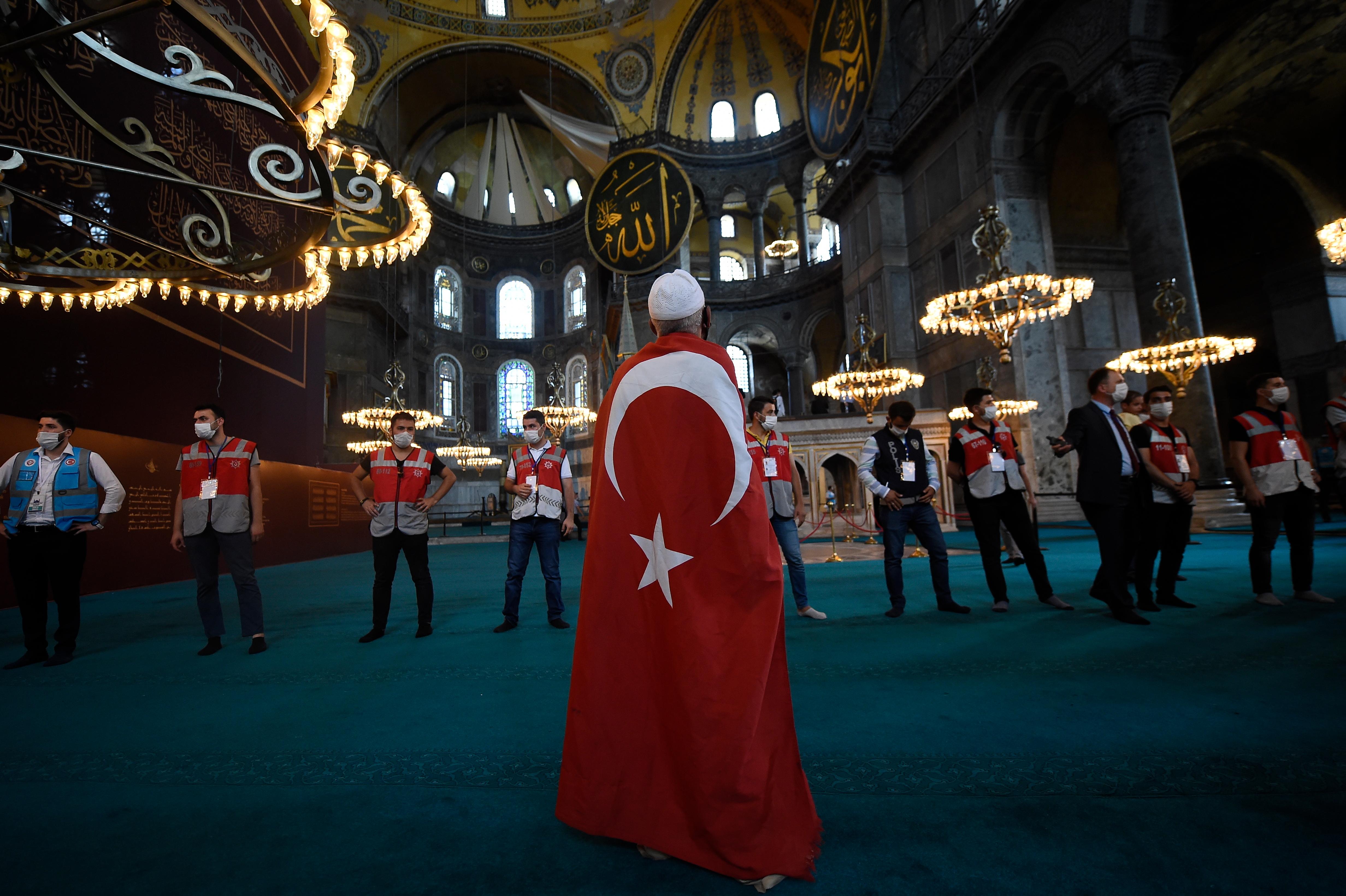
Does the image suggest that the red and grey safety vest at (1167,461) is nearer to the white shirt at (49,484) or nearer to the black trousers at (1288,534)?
the black trousers at (1288,534)

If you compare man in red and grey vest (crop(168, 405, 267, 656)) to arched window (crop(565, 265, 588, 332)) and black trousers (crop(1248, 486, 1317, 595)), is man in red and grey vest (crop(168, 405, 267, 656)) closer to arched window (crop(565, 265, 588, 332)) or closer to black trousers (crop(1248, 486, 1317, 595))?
black trousers (crop(1248, 486, 1317, 595))

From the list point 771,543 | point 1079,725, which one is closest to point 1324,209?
point 1079,725

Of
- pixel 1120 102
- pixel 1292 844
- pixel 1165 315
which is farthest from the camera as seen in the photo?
pixel 1120 102

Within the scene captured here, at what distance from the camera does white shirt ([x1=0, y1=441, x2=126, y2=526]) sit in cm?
364

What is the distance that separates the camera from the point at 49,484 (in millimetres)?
3672

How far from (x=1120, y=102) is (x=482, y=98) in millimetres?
24148

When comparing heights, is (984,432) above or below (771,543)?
above

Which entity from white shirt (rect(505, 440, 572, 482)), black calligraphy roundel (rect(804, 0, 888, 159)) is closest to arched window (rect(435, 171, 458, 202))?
black calligraphy roundel (rect(804, 0, 888, 159))

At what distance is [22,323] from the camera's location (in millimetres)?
5949

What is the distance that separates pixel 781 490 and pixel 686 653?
9.73 ft

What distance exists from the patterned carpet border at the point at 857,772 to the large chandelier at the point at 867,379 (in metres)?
8.43

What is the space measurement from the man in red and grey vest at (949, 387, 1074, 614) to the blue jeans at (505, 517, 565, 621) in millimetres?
2723

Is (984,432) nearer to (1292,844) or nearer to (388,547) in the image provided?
(1292,844)

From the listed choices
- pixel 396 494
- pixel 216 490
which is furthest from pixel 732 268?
pixel 216 490
